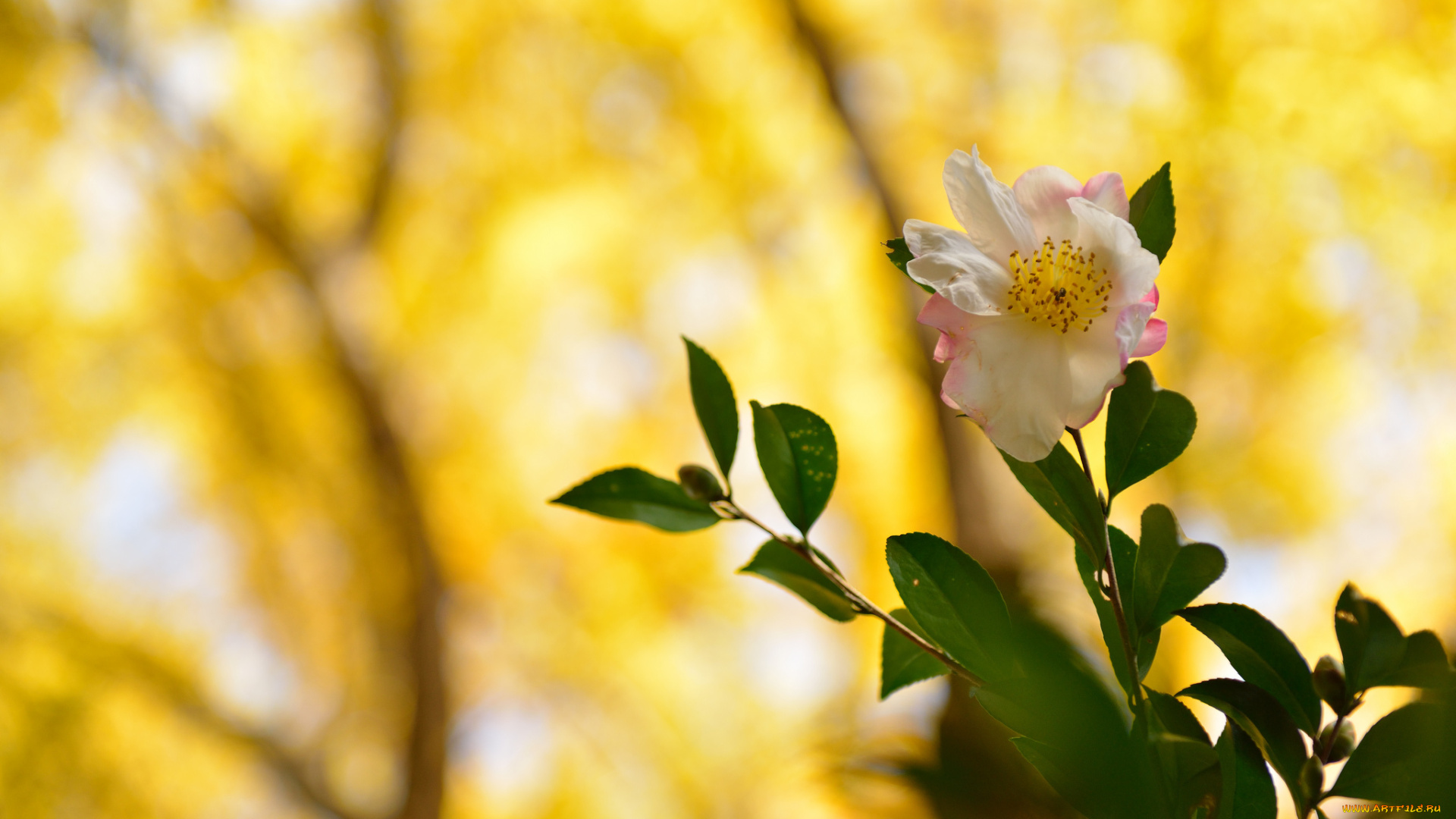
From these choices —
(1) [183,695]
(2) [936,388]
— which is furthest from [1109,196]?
(1) [183,695]

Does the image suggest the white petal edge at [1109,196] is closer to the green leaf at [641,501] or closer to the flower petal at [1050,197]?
the flower petal at [1050,197]

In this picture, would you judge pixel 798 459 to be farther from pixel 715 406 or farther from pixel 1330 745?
pixel 1330 745

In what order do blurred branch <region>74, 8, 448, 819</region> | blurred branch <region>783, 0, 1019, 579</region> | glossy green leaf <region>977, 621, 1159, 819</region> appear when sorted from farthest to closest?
1. blurred branch <region>74, 8, 448, 819</region>
2. blurred branch <region>783, 0, 1019, 579</region>
3. glossy green leaf <region>977, 621, 1159, 819</region>

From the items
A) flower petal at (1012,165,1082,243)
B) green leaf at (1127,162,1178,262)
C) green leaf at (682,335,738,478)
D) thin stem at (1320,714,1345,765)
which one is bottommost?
thin stem at (1320,714,1345,765)

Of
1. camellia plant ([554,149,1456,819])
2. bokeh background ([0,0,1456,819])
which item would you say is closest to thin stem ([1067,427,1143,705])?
camellia plant ([554,149,1456,819])

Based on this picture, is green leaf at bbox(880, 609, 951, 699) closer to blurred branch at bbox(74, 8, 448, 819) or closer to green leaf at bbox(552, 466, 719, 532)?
green leaf at bbox(552, 466, 719, 532)

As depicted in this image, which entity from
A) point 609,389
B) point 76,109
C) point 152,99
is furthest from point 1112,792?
point 76,109
